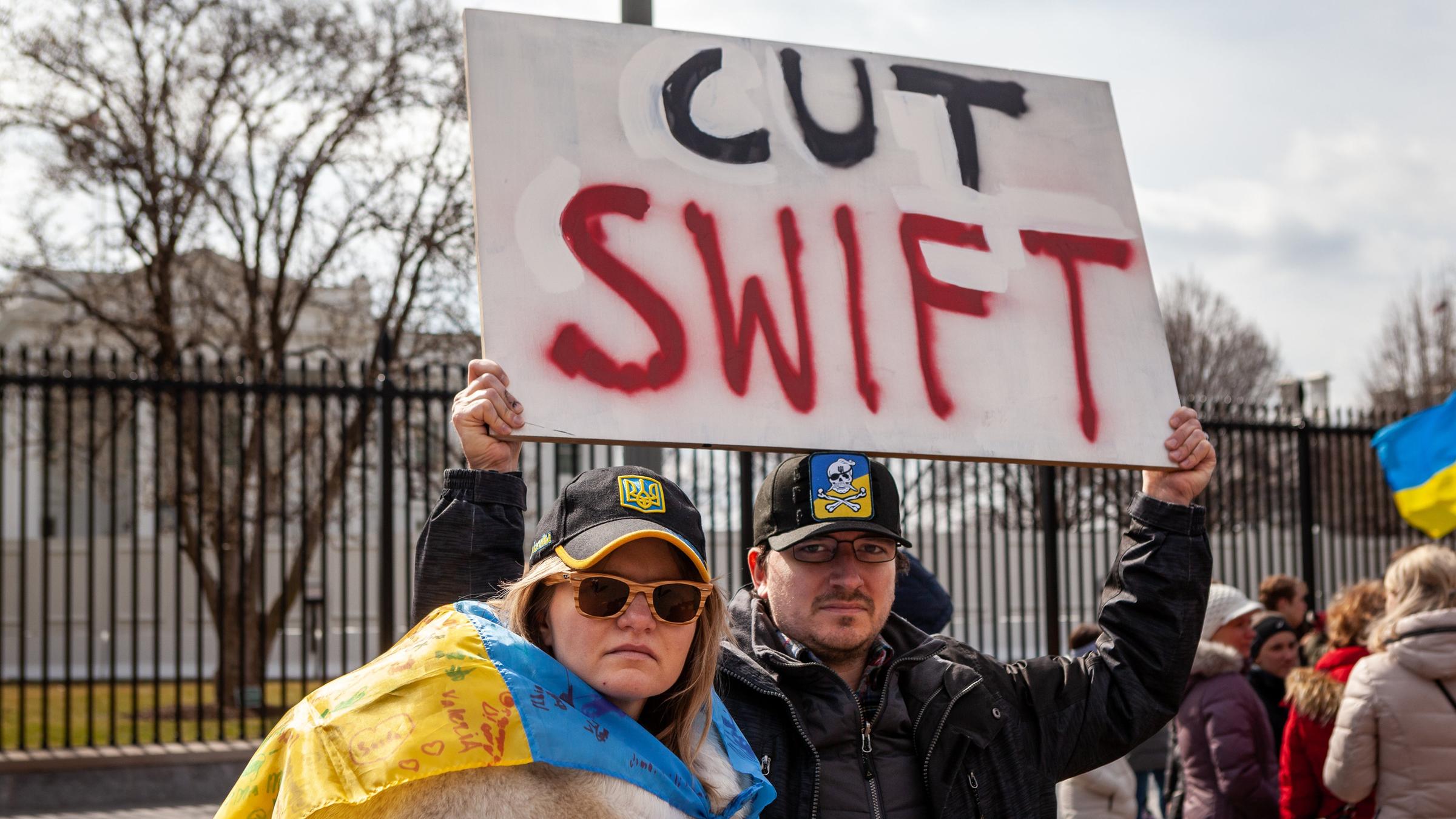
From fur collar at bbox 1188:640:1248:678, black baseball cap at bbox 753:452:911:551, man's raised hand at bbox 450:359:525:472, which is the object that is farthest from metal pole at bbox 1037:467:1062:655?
man's raised hand at bbox 450:359:525:472

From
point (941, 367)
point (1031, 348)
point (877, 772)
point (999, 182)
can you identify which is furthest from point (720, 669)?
point (999, 182)

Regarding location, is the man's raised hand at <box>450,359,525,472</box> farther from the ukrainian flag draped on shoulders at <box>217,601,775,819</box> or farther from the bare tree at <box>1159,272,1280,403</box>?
the bare tree at <box>1159,272,1280,403</box>

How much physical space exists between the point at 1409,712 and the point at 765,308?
2.75 m

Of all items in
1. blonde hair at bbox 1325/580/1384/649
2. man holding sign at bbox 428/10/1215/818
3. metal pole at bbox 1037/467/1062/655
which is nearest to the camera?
man holding sign at bbox 428/10/1215/818

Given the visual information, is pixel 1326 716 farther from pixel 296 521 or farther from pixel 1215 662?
pixel 296 521

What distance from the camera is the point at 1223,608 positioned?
5.27m

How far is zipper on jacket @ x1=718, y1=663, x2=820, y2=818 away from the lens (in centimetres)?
224

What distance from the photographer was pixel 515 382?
7.63 ft

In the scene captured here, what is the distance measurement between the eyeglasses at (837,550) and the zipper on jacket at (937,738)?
281 millimetres

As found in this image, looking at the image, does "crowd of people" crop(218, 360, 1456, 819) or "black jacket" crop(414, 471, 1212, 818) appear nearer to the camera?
"crowd of people" crop(218, 360, 1456, 819)

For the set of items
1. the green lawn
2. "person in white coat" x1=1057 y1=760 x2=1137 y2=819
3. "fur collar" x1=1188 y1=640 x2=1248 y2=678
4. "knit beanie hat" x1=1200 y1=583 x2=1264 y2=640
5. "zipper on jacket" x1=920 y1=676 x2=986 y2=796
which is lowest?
the green lawn

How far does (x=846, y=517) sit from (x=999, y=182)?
94 centimetres

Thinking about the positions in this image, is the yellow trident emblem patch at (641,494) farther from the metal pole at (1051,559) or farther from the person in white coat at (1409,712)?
the metal pole at (1051,559)

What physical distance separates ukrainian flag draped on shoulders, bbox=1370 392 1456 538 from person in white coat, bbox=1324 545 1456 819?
139 inches
